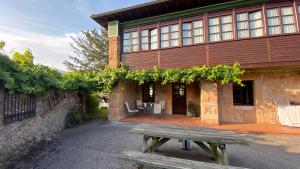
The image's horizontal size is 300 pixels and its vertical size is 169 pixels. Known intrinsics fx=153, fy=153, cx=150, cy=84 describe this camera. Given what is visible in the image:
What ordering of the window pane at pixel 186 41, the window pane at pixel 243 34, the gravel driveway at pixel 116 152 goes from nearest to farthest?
the gravel driveway at pixel 116 152
the window pane at pixel 243 34
the window pane at pixel 186 41

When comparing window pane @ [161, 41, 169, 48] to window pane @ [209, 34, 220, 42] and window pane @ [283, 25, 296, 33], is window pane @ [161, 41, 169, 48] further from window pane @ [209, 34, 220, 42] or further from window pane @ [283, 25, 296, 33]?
Answer: window pane @ [283, 25, 296, 33]

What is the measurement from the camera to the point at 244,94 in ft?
27.1

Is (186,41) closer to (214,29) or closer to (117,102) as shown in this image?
(214,29)

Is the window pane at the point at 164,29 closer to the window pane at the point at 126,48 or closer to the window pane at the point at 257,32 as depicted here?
the window pane at the point at 126,48

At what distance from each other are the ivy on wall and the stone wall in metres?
0.51

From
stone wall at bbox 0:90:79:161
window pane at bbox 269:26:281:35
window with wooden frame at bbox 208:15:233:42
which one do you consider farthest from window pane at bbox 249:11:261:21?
stone wall at bbox 0:90:79:161

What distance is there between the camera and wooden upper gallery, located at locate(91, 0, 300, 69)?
670 centimetres

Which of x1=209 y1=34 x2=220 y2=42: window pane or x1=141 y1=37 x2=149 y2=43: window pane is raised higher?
x1=141 y1=37 x2=149 y2=43: window pane

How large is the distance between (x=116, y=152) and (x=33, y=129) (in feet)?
10.0

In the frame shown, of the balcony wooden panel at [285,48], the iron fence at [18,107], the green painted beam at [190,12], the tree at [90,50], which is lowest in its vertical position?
the iron fence at [18,107]

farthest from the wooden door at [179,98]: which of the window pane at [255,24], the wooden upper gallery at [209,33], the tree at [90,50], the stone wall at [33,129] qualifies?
the tree at [90,50]

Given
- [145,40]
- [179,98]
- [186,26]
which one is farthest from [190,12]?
[179,98]

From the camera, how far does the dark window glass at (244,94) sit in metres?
8.18

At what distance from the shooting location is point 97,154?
4.18m
